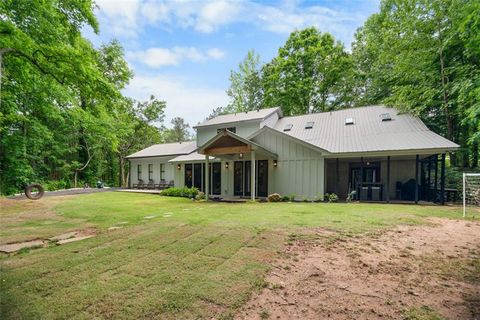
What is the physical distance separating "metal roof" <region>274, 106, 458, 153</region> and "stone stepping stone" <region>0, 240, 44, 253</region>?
37.1ft

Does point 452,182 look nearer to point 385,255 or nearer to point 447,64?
point 447,64

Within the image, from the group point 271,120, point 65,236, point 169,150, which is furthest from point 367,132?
point 169,150

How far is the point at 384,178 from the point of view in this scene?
13.4m

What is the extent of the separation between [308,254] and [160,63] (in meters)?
15.8

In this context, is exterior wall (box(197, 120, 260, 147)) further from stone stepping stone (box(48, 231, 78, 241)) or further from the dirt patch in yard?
stone stepping stone (box(48, 231, 78, 241))

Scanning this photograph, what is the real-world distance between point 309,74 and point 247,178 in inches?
637

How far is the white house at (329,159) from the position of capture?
11.6 metres

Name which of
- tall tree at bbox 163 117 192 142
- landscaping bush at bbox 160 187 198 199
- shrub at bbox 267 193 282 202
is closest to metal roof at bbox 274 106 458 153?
shrub at bbox 267 193 282 202

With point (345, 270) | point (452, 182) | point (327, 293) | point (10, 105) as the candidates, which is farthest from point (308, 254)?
point (452, 182)

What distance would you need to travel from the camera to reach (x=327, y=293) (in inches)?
110

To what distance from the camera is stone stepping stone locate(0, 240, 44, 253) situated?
4.01 meters

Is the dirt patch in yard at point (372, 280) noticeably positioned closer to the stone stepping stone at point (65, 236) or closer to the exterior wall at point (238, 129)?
the stone stepping stone at point (65, 236)

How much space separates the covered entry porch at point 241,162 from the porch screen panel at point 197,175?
6.92 feet

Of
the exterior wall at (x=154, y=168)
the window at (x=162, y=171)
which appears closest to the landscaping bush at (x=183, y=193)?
the exterior wall at (x=154, y=168)
